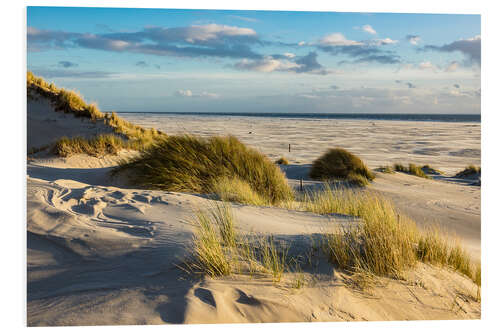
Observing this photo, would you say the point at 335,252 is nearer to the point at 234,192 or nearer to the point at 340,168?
the point at 234,192

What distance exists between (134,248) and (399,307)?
1.75 m

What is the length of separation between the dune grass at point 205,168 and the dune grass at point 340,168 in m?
2.88

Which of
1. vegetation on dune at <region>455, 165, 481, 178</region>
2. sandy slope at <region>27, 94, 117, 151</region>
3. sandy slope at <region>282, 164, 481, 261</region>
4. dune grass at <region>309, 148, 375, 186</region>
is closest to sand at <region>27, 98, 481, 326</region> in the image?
sandy slope at <region>282, 164, 481, 261</region>

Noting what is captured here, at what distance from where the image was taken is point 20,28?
330 cm

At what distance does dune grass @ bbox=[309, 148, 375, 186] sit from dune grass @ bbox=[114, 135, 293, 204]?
2.88 metres

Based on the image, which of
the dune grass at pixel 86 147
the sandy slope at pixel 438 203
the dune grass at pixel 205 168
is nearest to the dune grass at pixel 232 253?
→ the dune grass at pixel 205 168

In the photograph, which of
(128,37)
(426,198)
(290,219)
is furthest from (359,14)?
(426,198)

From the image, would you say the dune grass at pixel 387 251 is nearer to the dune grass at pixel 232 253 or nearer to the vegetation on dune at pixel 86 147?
the dune grass at pixel 232 253

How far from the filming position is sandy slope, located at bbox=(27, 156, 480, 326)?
6.63 ft

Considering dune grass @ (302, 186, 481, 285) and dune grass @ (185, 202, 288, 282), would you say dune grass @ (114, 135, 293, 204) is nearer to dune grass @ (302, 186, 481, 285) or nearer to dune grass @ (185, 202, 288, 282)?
dune grass @ (185, 202, 288, 282)

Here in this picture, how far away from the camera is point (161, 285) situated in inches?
85.2

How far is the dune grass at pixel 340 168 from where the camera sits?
27.2 ft

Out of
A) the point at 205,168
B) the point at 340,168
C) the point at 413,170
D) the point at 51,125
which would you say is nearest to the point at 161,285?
the point at 205,168

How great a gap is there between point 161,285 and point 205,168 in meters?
3.05
